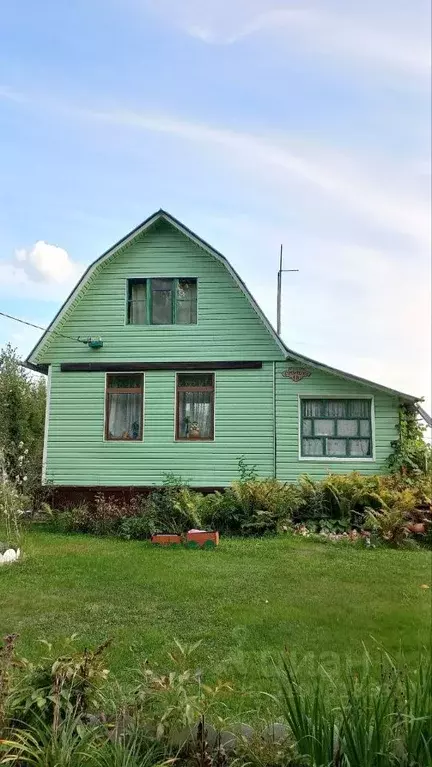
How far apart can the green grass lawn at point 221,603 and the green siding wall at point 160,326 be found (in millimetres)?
4344

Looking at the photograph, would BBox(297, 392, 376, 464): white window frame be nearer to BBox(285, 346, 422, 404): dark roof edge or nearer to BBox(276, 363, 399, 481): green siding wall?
BBox(276, 363, 399, 481): green siding wall

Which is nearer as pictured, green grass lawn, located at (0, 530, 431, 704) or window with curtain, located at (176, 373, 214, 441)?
green grass lawn, located at (0, 530, 431, 704)

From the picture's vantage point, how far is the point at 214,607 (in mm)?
4383

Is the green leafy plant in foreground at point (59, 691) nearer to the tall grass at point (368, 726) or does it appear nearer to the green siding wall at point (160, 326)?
the tall grass at point (368, 726)

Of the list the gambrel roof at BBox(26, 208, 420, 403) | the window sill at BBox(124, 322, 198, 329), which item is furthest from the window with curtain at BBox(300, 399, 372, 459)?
the window sill at BBox(124, 322, 198, 329)

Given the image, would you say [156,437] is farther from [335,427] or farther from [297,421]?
[335,427]

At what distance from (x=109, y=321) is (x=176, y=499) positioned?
342 cm

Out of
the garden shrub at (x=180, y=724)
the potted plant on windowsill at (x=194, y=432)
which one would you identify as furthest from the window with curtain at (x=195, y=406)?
the garden shrub at (x=180, y=724)

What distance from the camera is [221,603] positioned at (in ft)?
14.7

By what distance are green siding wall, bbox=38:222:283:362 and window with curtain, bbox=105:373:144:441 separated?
0.41m

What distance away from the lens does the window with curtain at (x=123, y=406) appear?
10445 millimetres

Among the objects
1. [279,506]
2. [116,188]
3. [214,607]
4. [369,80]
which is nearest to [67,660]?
[214,607]

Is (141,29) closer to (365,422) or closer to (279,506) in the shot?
(279,506)

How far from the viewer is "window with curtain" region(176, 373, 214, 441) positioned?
34.0 ft
